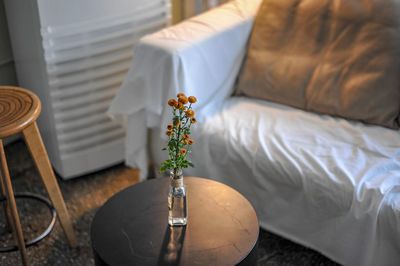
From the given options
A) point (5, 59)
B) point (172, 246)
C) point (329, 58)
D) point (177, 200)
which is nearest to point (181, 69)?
point (329, 58)

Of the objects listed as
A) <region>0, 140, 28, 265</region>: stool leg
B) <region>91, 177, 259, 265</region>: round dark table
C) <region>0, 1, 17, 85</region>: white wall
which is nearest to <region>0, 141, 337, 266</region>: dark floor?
<region>0, 140, 28, 265</region>: stool leg

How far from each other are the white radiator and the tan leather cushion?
1.47 feet

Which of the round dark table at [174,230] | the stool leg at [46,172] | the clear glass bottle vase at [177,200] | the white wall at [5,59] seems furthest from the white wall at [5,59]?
the clear glass bottle vase at [177,200]

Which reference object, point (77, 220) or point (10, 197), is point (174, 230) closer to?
point (10, 197)

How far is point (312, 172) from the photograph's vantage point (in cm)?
167

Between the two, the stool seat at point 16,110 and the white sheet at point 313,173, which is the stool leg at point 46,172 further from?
the white sheet at point 313,173

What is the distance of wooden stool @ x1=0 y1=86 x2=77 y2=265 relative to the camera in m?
1.54

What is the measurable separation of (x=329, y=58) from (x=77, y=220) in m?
1.06

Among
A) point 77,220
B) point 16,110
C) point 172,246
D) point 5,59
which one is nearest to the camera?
point 172,246

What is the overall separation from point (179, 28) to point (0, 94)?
66cm

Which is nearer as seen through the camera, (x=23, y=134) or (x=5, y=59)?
(x=23, y=134)

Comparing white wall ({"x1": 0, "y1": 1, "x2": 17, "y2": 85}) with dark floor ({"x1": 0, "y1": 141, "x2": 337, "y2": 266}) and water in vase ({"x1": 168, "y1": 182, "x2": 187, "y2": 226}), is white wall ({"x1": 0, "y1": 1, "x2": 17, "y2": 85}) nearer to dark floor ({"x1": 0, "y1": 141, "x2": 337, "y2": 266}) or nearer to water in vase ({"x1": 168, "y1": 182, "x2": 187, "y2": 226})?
dark floor ({"x1": 0, "y1": 141, "x2": 337, "y2": 266})

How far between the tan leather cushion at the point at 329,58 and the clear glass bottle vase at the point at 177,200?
30.5 inches

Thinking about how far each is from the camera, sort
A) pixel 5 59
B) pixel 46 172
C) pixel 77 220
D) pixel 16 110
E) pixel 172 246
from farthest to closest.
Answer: pixel 5 59 < pixel 77 220 < pixel 46 172 < pixel 16 110 < pixel 172 246
